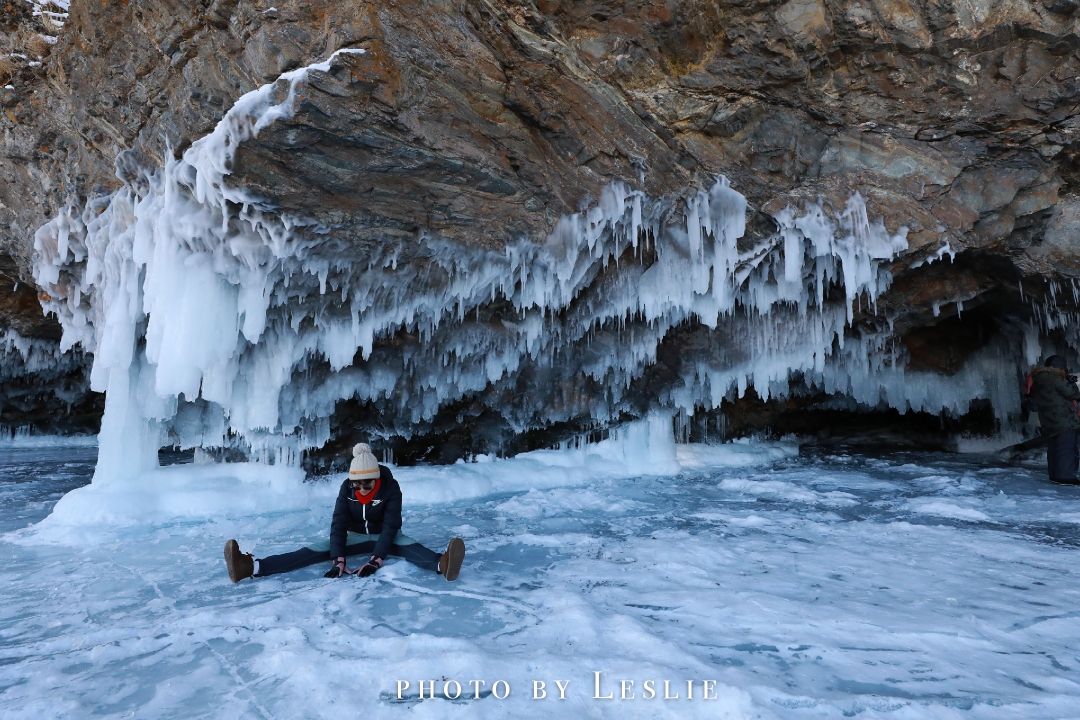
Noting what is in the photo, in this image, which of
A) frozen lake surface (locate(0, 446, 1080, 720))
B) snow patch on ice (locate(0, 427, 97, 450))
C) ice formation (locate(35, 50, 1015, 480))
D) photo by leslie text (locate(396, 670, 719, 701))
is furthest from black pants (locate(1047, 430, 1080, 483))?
snow patch on ice (locate(0, 427, 97, 450))

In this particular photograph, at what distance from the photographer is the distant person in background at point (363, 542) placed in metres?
4.09

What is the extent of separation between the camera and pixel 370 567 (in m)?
4.16

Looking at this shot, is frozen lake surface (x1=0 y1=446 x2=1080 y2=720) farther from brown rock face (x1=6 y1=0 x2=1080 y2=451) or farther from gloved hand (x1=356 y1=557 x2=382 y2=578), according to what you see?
brown rock face (x1=6 y1=0 x2=1080 y2=451)

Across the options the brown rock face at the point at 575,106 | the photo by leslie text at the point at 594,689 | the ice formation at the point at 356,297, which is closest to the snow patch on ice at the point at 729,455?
the ice formation at the point at 356,297

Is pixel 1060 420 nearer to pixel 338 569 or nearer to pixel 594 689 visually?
pixel 594 689

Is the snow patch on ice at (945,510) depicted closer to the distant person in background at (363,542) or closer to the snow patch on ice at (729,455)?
the snow patch on ice at (729,455)

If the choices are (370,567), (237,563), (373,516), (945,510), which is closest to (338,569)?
(370,567)

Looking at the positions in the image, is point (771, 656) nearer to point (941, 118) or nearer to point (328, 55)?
point (328, 55)

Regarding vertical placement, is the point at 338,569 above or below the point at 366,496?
below

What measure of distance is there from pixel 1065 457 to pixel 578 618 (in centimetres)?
818

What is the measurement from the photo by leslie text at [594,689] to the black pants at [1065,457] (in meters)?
8.18

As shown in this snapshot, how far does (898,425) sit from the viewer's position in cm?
1558

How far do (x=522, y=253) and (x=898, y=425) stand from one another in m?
13.2

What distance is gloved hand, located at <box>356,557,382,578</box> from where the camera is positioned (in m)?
4.14
